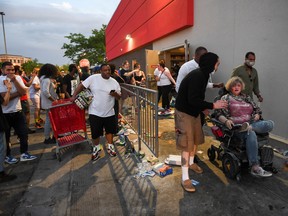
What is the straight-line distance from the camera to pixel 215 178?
126 inches

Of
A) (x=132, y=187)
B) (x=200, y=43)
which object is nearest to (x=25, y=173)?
(x=132, y=187)

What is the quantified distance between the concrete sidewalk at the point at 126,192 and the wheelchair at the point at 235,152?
16 cm

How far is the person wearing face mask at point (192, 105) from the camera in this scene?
8.61 ft

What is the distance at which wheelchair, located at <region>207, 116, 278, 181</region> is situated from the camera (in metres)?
3.06

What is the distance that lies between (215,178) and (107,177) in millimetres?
1656

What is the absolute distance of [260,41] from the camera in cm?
486

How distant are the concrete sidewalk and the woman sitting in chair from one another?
0.38m

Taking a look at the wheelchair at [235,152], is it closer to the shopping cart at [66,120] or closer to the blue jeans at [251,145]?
the blue jeans at [251,145]

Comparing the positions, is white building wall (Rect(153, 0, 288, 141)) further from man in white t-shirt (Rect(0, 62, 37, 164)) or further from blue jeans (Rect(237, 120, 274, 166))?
man in white t-shirt (Rect(0, 62, 37, 164))

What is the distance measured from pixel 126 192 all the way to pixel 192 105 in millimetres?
1475

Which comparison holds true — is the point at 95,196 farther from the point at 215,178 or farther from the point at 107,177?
the point at 215,178

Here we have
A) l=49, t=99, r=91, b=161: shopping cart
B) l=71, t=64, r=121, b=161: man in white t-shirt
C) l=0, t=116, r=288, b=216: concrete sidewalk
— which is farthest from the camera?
l=49, t=99, r=91, b=161: shopping cart

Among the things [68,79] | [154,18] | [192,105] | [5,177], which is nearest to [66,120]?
[5,177]

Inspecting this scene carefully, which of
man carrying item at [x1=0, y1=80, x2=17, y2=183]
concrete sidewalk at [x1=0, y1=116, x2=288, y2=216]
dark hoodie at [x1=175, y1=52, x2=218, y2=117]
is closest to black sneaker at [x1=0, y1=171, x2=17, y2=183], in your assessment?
man carrying item at [x1=0, y1=80, x2=17, y2=183]
